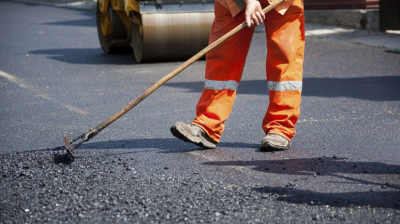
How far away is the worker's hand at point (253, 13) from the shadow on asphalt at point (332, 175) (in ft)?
2.98

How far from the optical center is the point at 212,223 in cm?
274

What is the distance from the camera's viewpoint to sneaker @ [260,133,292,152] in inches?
155

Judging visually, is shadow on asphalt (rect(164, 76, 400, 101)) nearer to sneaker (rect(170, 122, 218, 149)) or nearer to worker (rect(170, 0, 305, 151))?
worker (rect(170, 0, 305, 151))

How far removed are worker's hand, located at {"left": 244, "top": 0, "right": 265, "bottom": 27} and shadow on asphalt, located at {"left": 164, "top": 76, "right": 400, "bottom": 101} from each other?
7.44 ft

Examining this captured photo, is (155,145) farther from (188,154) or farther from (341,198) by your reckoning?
(341,198)

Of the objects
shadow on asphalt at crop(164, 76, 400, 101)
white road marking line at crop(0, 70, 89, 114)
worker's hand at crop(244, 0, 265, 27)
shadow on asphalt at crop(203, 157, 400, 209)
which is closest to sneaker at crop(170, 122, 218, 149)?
shadow on asphalt at crop(203, 157, 400, 209)

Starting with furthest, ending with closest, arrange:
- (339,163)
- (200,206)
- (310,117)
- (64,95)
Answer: (64,95), (310,117), (339,163), (200,206)

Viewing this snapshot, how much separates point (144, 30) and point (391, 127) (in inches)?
158

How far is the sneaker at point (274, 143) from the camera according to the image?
3934 mm

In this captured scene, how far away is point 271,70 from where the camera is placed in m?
4.05

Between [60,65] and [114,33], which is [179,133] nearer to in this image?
[60,65]

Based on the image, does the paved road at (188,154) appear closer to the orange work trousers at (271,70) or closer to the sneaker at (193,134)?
the sneaker at (193,134)

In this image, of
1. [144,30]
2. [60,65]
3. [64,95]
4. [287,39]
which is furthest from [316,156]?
[60,65]

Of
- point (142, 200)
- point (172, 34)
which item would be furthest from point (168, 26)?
point (142, 200)
